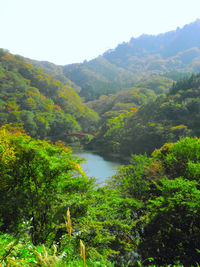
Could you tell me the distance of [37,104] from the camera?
197ft

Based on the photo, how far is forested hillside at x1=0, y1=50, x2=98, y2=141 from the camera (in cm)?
5072

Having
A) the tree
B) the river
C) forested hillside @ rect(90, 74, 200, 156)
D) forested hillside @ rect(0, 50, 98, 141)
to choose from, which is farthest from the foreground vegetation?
forested hillside @ rect(0, 50, 98, 141)

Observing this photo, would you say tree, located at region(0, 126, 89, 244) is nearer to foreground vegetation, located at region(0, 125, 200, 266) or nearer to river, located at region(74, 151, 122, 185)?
foreground vegetation, located at region(0, 125, 200, 266)

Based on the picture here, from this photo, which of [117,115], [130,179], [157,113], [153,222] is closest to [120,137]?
[157,113]

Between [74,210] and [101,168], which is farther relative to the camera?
[101,168]

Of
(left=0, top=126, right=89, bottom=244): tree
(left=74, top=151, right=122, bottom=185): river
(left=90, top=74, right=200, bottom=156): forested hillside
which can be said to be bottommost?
(left=74, top=151, right=122, bottom=185): river

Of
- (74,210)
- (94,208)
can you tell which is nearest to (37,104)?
(94,208)

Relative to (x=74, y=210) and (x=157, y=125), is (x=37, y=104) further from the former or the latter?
(x=74, y=210)

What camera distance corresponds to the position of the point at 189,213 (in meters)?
9.13

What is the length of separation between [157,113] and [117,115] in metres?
19.1

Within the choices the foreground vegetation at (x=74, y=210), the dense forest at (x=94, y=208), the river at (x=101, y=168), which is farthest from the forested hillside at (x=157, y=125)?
the foreground vegetation at (x=74, y=210)

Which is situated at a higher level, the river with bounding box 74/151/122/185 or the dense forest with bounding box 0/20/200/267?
the dense forest with bounding box 0/20/200/267

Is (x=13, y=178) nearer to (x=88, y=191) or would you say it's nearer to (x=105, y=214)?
(x=88, y=191)

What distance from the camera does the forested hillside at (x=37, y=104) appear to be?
1997 inches
